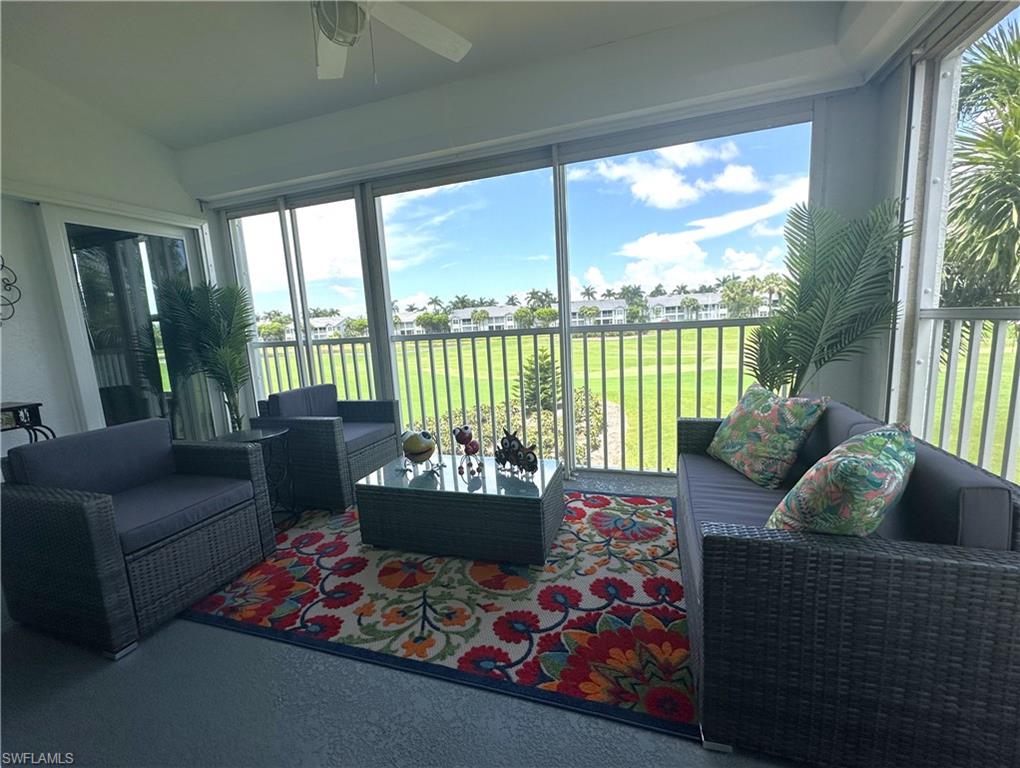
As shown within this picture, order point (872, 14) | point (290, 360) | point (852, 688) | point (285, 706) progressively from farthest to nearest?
1. point (290, 360)
2. point (872, 14)
3. point (285, 706)
4. point (852, 688)

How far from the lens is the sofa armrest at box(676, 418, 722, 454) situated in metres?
2.30

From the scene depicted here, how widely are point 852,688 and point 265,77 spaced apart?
4.23 meters

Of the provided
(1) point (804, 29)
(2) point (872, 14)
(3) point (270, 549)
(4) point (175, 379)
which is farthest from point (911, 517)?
(4) point (175, 379)

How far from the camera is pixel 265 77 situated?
9.53 ft

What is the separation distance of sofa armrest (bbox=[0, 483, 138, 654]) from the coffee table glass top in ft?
3.27

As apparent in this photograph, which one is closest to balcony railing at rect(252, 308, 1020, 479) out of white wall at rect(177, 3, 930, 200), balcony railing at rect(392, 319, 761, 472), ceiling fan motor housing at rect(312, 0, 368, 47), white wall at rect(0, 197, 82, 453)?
balcony railing at rect(392, 319, 761, 472)

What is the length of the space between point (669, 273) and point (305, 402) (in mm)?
2897

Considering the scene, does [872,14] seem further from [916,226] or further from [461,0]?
[461,0]

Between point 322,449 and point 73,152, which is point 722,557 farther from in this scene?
point 73,152

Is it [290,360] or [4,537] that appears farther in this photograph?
[290,360]

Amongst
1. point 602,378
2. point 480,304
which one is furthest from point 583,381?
point 480,304

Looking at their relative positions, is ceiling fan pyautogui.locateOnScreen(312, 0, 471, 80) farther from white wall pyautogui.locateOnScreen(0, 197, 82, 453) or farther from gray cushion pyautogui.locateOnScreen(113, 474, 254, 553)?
white wall pyautogui.locateOnScreen(0, 197, 82, 453)

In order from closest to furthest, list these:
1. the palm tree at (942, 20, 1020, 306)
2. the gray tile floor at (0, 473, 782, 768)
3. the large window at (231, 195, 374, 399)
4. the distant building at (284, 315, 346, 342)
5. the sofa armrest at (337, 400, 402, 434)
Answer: the gray tile floor at (0, 473, 782, 768) < the palm tree at (942, 20, 1020, 306) < the sofa armrest at (337, 400, 402, 434) < the large window at (231, 195, 374, 399) < the distant building at (284, 315, 346, 342)

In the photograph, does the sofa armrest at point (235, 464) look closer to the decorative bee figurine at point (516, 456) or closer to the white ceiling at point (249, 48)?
the decorative bee figurine at point (516, 456)
